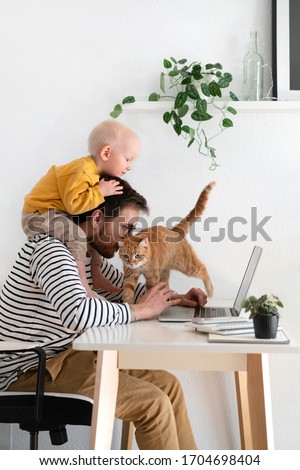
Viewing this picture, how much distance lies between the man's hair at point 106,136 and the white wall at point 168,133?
35 centimetres

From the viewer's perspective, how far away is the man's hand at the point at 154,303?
207 centimetres

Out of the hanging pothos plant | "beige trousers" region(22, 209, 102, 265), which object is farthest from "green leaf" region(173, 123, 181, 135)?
"beige trousers" region(22, 209, 102, 265)

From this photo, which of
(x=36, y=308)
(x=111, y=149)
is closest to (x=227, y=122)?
(x=111, y=149)

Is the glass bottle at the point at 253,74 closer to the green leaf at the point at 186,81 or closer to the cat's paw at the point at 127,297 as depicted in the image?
the green leaf at the point at 186,81

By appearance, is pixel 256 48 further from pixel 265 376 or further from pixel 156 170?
pixel 265 376

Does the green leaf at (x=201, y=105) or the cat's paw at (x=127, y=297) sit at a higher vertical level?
the green leaf at (x=201, y=105)

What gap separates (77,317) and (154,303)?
1.00ft

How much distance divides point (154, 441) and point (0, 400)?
44 cm

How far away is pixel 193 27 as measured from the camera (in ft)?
8.85

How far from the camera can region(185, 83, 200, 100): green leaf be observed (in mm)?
2559

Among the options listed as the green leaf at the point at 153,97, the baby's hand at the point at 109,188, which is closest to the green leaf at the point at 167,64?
the green leaf at the point at 153,97

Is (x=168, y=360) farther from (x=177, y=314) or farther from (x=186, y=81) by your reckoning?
(x=186, y=81)

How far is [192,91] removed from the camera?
256 cm
